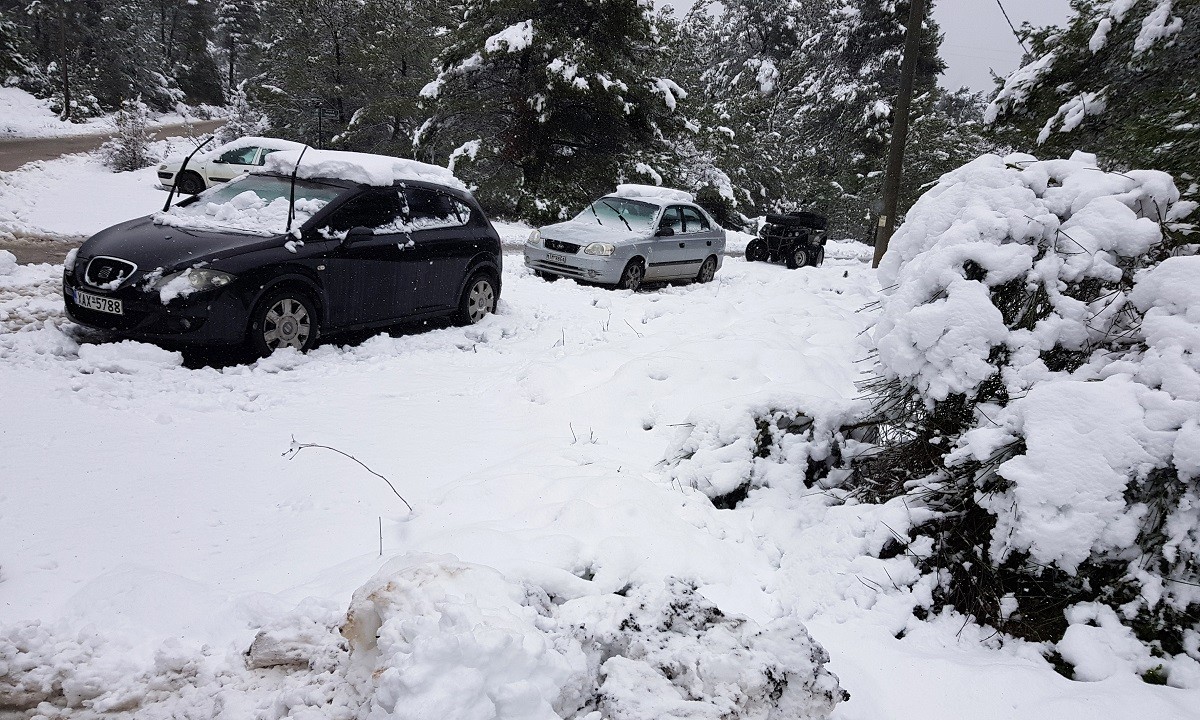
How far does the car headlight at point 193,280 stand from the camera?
5469 millimetres

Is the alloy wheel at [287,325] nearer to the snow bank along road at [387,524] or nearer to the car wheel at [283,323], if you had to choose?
the car wheel at [283,323]

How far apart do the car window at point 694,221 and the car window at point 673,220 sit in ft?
0.52

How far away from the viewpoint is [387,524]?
3.61m

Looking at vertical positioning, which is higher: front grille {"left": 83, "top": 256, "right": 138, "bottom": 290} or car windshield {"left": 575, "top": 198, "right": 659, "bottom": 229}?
car windshield {"left": 575, "top": 198, "right": 659, "bottom": 229}

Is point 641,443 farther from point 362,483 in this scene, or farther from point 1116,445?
point 1116,445

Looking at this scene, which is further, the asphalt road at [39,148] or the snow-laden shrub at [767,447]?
the asphalt road at [39,148]

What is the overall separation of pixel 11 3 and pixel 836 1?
48453 mm

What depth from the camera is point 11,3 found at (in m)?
41.9

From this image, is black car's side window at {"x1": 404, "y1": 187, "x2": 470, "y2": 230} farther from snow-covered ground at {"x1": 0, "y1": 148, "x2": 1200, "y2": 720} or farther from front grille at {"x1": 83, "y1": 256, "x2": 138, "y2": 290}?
front grille at {"x1": 83, "y1": 256, "x2": 138, "y2": 290}

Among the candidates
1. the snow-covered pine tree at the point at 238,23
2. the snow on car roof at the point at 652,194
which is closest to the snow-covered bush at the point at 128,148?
the snow on car roof at the point at 652,194

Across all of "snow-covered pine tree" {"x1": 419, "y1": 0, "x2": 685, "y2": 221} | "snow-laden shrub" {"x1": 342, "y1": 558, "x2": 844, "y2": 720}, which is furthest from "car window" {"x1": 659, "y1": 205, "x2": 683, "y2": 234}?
"snow-laden shrub" {"x1": 342, "y1": 558, "x2": 844, "y2": 720}

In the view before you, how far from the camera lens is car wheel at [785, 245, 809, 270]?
1714cm

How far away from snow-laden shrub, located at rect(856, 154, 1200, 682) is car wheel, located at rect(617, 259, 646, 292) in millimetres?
7985

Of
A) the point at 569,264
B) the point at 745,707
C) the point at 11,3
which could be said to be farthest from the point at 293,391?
the point at 11,3
